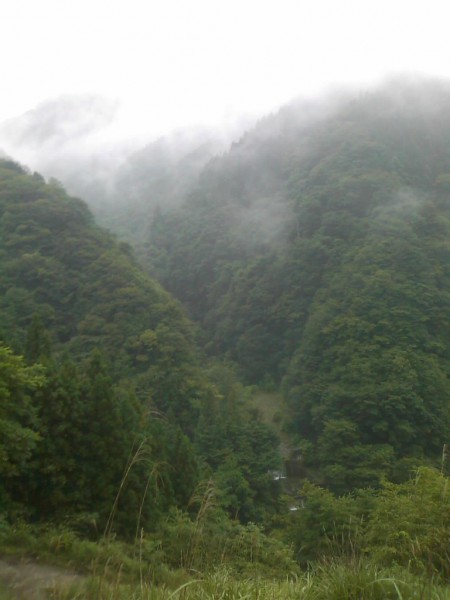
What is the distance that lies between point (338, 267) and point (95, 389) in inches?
1382

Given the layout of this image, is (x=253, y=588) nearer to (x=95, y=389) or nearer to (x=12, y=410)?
(x=12, y=410)

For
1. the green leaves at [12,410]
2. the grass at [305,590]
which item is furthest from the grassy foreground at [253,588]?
the green leaves at [12,410]

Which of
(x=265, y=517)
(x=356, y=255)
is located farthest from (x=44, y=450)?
(x=356, y=255)

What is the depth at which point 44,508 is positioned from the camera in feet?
34.9

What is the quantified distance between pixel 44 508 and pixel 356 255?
37.6 m

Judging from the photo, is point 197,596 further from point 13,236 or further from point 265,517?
point 13,236

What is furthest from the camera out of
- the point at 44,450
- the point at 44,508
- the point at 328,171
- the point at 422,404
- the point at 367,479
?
the point at 328,171

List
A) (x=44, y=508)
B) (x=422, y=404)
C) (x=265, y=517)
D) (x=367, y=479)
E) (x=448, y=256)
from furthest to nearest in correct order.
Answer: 1. (x=448, y=256)
2. (x=422, y=404)
3. (x=367, y=479)
4. (x=265, y=517)
5. (x=44, y=508)

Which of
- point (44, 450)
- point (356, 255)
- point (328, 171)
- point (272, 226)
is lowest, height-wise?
point (44, 450)

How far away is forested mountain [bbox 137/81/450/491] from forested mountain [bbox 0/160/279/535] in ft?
23.1

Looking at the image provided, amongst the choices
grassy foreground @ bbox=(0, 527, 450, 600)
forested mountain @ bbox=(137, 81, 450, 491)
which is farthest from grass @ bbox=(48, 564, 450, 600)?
forested mountain @ bbox=(137, 81, 450, 491)

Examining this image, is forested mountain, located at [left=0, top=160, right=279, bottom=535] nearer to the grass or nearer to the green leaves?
the green leaves

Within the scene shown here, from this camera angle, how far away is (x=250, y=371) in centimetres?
4662

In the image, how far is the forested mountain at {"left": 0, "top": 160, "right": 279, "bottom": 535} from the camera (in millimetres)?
10734
